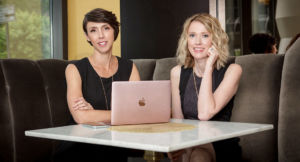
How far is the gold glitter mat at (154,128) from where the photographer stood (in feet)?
5.94

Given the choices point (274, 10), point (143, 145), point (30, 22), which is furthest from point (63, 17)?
Answer: point (274, 10)

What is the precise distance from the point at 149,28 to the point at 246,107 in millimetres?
1903

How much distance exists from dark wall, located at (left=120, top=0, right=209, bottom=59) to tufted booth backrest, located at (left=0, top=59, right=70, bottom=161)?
141 centimetres

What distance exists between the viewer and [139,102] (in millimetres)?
1945

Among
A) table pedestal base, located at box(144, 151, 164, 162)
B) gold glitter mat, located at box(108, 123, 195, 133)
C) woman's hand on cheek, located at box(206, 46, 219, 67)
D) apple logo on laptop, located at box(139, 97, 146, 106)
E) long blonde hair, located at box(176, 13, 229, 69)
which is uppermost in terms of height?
long blonde hair, located at box(176, 13, 229, 69)

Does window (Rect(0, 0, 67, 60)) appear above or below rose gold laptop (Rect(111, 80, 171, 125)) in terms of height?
above

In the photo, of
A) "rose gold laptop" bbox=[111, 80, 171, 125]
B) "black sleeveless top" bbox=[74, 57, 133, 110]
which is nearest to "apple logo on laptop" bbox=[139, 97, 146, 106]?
"rose gold laptop" bbox=[111, 80, 171, 125]

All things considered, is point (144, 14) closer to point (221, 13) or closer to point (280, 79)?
point (221, 13)

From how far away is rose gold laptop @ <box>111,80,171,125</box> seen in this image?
6.24 ft

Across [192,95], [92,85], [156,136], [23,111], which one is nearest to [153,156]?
[156,136]

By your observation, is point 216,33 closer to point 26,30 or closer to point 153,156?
point 153,156

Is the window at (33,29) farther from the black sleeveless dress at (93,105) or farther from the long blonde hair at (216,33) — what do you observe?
the long blonde hair at (216,33)

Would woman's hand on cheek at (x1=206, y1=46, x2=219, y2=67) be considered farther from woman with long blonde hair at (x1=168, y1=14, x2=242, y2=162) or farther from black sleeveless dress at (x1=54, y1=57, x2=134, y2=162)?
black sleeveless dress at (x1=54, y1=57, x2=134, y2=162)

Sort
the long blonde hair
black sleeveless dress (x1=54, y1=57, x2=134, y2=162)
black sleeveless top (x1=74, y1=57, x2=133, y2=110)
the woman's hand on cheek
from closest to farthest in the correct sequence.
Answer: black sleeveless dress (x1=54, y1=57, x2=134, y2=162) < the woman's hand on cheek < the long blonde hair < black sleeveless top (x1=74, y1=57, x2=133, y2=110)
